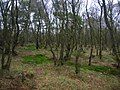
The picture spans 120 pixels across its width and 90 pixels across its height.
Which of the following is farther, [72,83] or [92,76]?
[92,76]

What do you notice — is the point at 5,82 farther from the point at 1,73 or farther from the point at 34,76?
the point at 34,76

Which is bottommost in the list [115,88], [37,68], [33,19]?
[115,88]

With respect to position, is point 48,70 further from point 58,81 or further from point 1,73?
point 1,73

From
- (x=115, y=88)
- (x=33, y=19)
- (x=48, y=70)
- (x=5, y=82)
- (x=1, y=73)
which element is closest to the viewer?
(x=5, y=82)

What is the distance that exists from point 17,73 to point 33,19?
3641 centimetres

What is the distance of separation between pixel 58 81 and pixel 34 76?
82.0 inches

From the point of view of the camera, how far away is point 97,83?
74.5 ft

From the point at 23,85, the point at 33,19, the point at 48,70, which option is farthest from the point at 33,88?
the point at 33,19

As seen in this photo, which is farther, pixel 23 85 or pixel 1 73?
pixel 1 73

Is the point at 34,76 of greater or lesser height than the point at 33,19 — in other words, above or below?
below

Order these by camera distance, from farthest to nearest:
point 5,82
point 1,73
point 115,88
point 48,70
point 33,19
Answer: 1. point 33,19
2. point 48,70
3. point 115,88
4. point 1,73
5. point 5,82

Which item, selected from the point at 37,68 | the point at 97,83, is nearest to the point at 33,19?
the point at 37,68

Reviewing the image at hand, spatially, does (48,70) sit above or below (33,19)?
below

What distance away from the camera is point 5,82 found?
1872 centimetres
